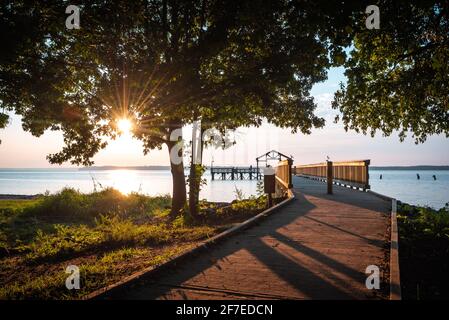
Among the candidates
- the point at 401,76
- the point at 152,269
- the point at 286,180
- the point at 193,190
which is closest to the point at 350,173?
the point at 286,180

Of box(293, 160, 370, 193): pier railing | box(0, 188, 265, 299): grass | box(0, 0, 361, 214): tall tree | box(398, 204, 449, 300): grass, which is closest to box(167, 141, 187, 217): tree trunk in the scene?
box(0, 188, 265, 299): grass

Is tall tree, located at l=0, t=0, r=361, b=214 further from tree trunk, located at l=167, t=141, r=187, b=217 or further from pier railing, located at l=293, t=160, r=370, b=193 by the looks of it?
pier railing, located at l=293, t=160, r=370, b=193

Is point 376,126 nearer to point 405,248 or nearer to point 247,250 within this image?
point 405,248

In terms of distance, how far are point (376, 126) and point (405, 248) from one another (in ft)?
20.5

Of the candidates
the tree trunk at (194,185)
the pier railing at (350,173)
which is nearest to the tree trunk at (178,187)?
the tree trunk at (194,185)

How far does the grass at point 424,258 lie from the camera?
389 centimetres

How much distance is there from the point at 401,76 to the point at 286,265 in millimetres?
7624

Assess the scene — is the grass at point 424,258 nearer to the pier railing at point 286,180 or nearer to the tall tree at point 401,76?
the tall tree at point 401,76

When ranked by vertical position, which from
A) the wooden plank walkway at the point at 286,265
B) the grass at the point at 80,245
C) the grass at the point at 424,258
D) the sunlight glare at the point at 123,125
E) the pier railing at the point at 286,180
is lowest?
the grass at the point at 80,245

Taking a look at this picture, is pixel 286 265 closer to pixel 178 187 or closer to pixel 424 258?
pixel 424 258

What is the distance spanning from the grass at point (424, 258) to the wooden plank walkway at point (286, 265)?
1.05 ft

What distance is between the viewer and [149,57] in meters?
7.68

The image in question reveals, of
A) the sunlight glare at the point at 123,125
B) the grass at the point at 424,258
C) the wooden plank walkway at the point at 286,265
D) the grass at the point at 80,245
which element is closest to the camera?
the wooden plank walkway at the point at 286,265
